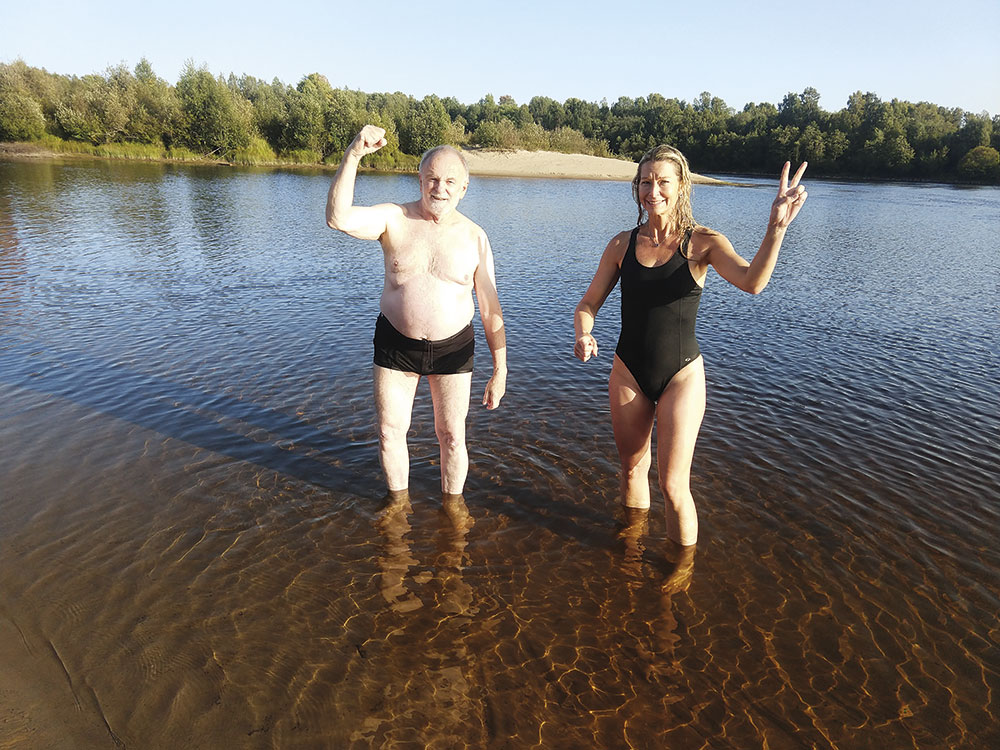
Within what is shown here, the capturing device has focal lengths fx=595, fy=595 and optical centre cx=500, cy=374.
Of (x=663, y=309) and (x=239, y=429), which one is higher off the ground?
(x=663, y=309)

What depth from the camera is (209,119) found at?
6034 centimetres

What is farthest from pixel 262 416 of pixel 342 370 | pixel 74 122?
pixel 74 122

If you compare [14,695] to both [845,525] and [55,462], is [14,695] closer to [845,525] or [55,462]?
[55,462]

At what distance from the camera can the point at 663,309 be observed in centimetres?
399

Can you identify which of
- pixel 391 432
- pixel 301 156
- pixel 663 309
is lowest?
pixel 391 432

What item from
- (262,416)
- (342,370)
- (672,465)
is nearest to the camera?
(672,465)

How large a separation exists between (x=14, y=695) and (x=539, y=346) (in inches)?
324

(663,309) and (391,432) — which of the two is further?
(391,432)

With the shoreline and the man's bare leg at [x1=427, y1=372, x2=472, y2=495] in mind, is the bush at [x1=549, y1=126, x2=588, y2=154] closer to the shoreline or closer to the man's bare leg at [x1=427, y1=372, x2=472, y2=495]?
the shoreline

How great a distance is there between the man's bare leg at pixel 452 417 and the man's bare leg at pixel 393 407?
0.63 feet

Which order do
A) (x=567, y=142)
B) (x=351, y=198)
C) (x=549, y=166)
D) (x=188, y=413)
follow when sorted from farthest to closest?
(x=567, y=142)
(x=549, y=166)
(x=188, y=413)
(x=351, y=198)

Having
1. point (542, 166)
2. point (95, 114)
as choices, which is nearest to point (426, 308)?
point (95, 114)

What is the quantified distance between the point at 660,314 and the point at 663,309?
4 cm

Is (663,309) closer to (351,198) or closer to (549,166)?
(351,198)
